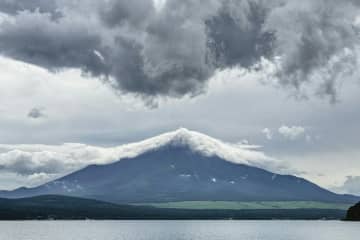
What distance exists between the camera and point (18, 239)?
185 metres

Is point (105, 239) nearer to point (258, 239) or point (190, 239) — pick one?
point (190, 239)

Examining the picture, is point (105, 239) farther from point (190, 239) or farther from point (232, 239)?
point (232, 239)

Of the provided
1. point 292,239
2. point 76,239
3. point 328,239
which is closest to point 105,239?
point 76,239

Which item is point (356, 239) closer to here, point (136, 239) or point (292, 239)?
point (292, 239)

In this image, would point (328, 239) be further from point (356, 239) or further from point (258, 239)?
point (258, 239)

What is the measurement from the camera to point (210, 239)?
18888cm

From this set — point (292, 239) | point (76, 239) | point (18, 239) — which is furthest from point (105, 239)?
point (292, 239)

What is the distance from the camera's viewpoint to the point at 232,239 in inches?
7431

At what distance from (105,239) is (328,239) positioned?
7268 cm

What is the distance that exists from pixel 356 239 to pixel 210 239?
150ft

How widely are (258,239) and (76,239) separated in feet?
193

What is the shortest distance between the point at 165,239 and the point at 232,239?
71.7 ft

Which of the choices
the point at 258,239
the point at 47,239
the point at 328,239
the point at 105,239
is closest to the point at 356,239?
the point at 328,239

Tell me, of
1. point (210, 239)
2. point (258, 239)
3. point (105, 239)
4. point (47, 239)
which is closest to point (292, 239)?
point (258, 239)
